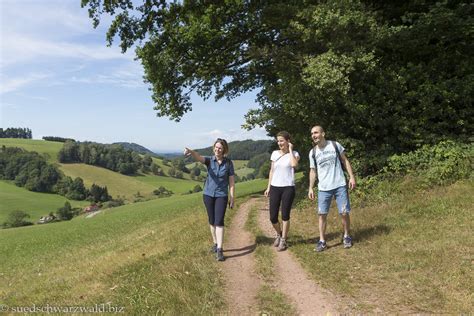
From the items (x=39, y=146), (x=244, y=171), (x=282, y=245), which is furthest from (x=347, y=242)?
(x=39, y=146)

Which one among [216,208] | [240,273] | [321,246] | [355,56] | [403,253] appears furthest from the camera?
[355,56]

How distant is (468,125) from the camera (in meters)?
14.2

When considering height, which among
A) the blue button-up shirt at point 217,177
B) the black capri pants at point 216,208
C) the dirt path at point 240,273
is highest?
the blue button-up shirt at point 217,177

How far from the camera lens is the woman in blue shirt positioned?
821cm

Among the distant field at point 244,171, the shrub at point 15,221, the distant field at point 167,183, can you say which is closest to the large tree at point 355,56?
the shrub at point 15,221

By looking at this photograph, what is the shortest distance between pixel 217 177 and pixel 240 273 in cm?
214

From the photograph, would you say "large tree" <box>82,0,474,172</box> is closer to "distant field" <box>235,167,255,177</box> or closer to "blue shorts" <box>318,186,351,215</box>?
"blue shorts" <box>318,186,351,215</box>

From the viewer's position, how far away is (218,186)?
827 cm

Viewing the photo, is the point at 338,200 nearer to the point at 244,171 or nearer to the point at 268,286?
the point at 268,286

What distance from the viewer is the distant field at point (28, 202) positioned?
283 feet

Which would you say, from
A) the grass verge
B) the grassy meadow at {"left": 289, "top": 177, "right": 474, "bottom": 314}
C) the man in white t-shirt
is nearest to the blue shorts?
the man in white t-shirt

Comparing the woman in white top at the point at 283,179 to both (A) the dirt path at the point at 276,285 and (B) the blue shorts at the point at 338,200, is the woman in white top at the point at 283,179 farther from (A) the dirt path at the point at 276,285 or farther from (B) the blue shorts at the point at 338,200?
(A) the dirt path at the point at 276,285

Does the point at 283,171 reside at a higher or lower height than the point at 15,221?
higher

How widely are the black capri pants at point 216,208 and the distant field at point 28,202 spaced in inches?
3229
